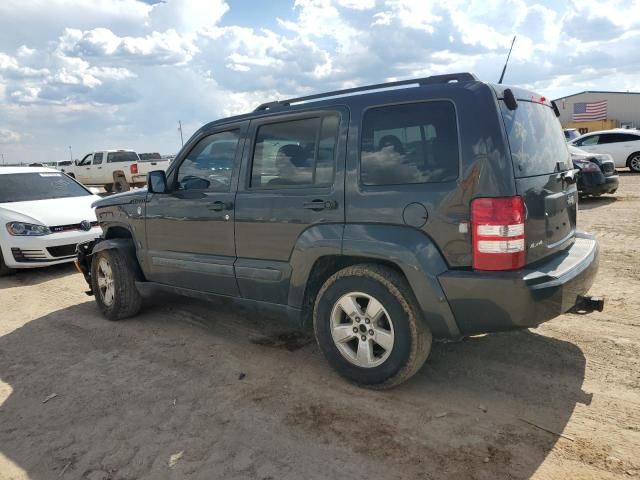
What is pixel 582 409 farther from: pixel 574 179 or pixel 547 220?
pixel 574 179

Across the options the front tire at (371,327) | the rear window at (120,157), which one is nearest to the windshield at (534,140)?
the front tire at (371,327)

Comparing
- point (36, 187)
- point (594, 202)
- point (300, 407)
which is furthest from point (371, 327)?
point (594, 202)

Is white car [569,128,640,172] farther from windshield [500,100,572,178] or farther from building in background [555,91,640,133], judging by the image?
building in background [555,91,640,133]

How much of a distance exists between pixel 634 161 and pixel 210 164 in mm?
17603

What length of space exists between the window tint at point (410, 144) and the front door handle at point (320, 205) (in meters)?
0.27

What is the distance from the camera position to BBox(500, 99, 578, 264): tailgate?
298cm

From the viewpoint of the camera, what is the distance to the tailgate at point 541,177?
2.98 m

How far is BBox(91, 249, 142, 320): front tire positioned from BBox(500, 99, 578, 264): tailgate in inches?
151

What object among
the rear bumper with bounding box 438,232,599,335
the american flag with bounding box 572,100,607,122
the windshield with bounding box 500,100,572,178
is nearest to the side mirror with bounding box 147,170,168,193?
the rear bumper with bounding box 438,232,599,335

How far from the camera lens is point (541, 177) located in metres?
3.17

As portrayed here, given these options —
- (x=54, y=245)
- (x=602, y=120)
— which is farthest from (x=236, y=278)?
(x=602, y=120)

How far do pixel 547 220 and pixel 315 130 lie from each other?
65.2 inches

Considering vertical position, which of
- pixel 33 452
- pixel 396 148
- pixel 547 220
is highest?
pixel 396 148

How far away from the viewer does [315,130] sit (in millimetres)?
3646
